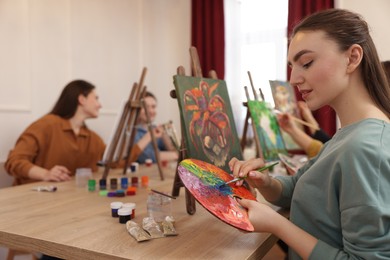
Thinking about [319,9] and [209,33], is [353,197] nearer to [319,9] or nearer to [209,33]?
[319,9]

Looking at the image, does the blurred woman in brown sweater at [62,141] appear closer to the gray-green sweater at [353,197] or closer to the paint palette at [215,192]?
the paint palette at [215,192]

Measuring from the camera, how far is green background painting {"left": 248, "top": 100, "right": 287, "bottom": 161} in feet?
6.38

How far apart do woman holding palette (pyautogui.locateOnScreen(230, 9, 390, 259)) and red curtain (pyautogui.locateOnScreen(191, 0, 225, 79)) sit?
3.08m

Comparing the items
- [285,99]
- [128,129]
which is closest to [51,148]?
[128,129]

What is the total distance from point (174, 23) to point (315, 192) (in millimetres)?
3892

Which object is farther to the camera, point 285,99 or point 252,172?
point 285,99

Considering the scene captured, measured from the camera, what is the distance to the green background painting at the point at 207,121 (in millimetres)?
1357

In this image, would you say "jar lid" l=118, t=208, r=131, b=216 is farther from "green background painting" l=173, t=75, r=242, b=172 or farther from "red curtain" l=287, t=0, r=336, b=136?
"red curtain" l=287, t=0, r=336, b=136

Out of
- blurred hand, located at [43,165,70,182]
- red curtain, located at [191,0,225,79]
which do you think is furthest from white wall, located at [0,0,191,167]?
blurred hand, located at [43,165,70,182]

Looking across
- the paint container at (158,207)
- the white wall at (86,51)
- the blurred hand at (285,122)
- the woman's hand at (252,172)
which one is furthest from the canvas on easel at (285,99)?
the white wall at (86,51)

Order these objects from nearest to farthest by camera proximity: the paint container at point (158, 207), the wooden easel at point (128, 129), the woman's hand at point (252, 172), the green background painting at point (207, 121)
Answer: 1. the woman's hand at point (252, 172)
2. the paint container at point (158, 207)
3. the green background painting at point (207, 121)
4. the wooden easel at point (128, 129)

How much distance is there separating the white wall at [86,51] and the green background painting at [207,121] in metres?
1.76

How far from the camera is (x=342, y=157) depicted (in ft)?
2.65

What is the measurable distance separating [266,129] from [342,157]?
1.36 m
